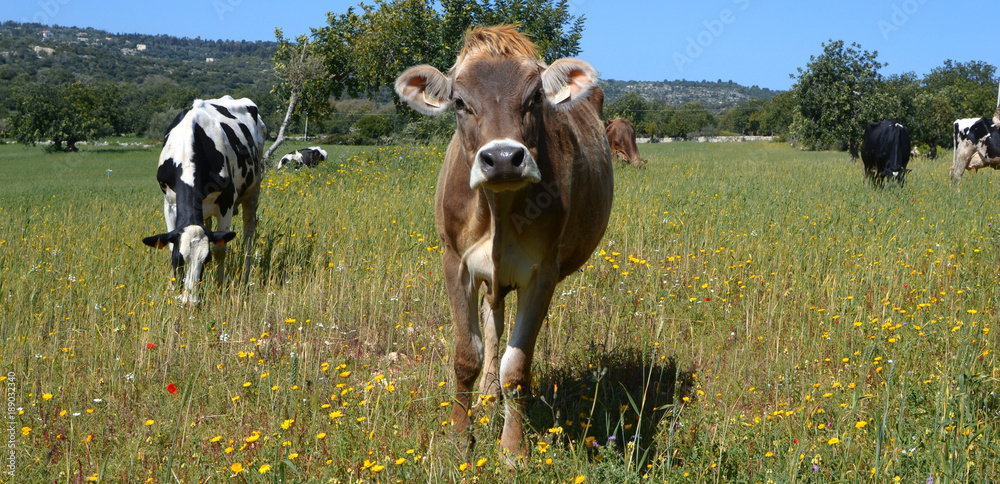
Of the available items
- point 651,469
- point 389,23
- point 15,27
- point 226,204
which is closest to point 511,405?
point 651,469

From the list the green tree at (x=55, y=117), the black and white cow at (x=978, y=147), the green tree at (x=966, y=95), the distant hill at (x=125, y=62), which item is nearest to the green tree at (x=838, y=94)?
the green tree at (x=966, y=95)

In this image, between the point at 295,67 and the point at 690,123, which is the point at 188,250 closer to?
the point at 295,67

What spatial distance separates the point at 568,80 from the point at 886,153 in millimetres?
13150

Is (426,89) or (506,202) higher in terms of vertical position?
(426,89)

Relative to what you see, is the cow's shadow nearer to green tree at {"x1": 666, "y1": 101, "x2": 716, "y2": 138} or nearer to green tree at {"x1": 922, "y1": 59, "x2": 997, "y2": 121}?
green tree at {"x1": 922, "y1": 59, "x2": 997, "y2": 121}

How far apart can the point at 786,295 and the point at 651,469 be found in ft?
10.2

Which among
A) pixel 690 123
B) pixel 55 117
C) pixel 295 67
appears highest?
pixel 690 123

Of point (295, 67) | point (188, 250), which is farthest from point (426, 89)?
point (295, 67)

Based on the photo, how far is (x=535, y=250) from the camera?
3.51 m

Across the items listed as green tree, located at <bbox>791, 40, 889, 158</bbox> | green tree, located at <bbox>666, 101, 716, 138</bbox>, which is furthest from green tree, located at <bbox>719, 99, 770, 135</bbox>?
green tree, located at <bbox>791, 40, 889, 158</bbox>

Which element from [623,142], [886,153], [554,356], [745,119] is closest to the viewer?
[554,356]

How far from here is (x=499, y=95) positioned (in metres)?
3.11

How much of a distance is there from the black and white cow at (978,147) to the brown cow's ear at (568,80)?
51.1 feet

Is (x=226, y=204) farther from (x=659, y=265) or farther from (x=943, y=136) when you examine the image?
(x=943, y=136)
